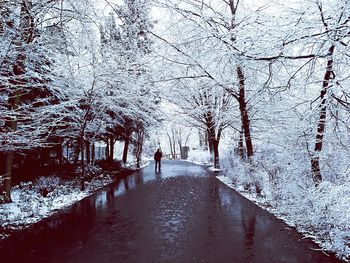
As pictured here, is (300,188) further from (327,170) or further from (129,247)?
(129,247)

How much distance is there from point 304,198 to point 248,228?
59.7 inches

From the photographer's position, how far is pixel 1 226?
8.04 meters

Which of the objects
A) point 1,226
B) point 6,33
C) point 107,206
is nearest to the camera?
point 6,33

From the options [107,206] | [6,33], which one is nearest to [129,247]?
[107,206]

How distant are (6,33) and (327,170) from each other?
28.4ft

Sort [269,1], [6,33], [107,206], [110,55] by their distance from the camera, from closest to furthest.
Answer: [269,1] < [6,33] < [107,206] < [110,55]

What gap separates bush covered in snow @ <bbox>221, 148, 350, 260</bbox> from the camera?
5590 mm

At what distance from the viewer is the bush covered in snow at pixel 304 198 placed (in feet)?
18.3

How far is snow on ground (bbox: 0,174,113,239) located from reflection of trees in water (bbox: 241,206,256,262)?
5.31 m

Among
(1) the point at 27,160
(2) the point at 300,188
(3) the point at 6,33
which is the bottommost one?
(2) the point at 300,188

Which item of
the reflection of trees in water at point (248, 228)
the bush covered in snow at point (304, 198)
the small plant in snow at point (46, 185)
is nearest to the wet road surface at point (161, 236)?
the reflection of trees in water at point (248, 228)

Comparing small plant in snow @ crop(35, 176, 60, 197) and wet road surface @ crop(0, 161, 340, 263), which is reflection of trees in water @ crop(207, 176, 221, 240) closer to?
wet road surface @ crop(0, 161, 340, 263)

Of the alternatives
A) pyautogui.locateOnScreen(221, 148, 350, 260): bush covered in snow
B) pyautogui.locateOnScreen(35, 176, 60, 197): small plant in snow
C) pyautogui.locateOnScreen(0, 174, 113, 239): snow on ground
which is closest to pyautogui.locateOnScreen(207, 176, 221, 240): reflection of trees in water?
pyautogui.locateOnScreen(221, 148, 350, 260): bush covered in snow

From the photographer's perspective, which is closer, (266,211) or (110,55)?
(266,211)
